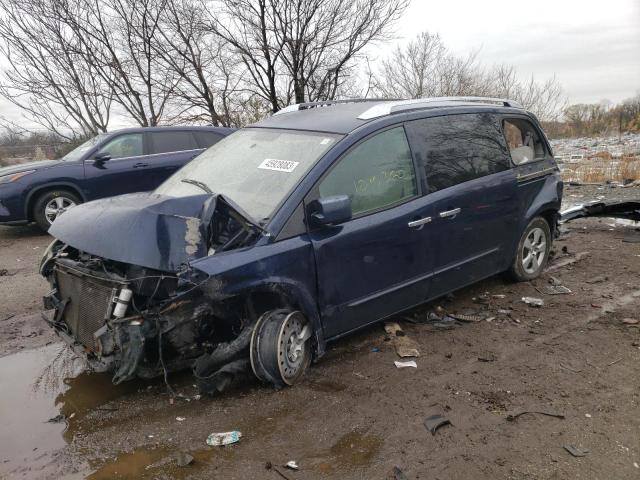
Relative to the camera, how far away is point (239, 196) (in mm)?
3617

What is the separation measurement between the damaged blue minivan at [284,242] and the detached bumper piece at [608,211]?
2.98m

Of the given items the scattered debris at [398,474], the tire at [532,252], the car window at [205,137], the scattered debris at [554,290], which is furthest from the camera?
the car window at [205,137]

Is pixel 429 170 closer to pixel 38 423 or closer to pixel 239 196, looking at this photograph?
pixel 239 196

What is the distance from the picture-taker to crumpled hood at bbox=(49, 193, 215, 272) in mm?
2986

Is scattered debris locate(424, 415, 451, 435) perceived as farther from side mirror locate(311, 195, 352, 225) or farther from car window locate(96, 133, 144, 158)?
car window locate(96, 133, 144, 158)

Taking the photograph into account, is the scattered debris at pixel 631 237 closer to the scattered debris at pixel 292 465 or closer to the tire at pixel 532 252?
the tire at pixel 532 252

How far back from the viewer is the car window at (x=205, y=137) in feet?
31.4

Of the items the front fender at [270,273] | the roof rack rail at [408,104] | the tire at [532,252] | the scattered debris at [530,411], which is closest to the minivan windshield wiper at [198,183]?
the front fender at [270,273]

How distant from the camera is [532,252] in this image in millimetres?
5402

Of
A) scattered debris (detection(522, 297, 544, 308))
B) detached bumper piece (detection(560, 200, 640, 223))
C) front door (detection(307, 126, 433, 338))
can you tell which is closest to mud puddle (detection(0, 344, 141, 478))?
front door (detection(307, 126, 433, 338))

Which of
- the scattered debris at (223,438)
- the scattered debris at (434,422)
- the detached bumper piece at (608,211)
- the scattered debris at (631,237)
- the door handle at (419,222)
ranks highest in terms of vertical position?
the door handle at (419,222)

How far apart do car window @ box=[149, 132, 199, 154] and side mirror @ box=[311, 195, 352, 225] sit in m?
6.62

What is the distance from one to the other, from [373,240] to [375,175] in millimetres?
505

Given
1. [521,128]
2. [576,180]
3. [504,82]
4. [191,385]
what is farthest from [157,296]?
[504,82]
